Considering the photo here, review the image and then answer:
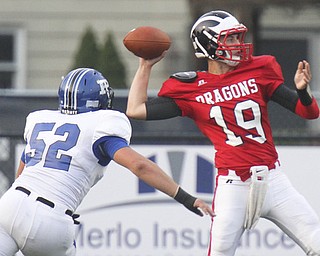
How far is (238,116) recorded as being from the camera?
257 inches

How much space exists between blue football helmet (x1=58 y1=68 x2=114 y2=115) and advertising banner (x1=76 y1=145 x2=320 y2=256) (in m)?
2.33

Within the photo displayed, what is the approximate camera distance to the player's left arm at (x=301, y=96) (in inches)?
252

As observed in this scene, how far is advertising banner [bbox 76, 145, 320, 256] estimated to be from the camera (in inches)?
325

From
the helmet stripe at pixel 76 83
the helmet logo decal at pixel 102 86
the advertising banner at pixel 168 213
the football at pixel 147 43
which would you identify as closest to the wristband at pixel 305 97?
the football at pixel 147 43

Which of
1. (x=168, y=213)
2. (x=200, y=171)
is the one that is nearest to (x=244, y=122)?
(x=200, y=171)

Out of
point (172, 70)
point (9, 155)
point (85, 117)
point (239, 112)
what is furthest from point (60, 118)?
point (172, 70)

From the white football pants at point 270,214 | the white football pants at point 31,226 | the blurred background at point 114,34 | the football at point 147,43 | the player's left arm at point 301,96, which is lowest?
the blurred background at point 114,34

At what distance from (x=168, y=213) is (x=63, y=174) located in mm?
2694

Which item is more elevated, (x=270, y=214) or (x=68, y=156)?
(x=68, y=156)

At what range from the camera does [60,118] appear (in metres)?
5.89

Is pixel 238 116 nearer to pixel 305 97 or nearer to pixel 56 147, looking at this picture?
pixel 305 97

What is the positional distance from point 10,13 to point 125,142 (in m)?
9.76

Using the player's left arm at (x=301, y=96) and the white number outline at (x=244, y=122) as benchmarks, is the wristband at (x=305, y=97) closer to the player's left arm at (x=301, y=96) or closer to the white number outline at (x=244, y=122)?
the player's left arm at (x=301, y=96)

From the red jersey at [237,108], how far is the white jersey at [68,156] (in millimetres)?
952
